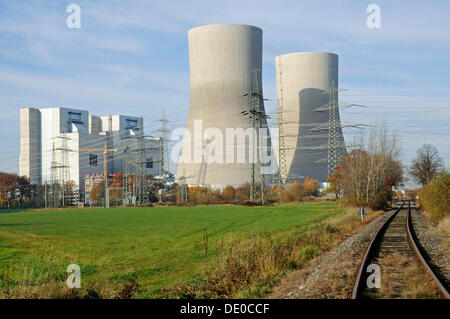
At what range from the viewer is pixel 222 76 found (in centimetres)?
3631

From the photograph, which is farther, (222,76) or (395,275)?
(222,76)

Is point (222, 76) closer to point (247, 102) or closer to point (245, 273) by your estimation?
point (247, 102)

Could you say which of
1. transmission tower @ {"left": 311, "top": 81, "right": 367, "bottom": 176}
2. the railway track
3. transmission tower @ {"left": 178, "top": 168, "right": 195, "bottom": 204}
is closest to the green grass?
the railway track

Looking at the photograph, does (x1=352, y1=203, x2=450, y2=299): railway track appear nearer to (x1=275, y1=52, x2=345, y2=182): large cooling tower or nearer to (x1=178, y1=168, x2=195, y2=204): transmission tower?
(x1=178, y1=168, x2=195, y2=204): transmission tower

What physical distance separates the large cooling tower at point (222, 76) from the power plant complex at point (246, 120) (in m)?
0.08

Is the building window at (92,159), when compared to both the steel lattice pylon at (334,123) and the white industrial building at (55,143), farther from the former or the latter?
the steel lattice pylon at (334,123)

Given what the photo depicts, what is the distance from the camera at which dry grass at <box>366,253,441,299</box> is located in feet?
16.8

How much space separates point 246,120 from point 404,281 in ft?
104

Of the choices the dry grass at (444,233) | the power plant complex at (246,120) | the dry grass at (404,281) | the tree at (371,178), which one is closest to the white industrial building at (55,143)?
the power plant complex at (246,120)

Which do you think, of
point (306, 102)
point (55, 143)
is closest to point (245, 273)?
point (306, 102)

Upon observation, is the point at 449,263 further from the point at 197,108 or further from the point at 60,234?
the point at 197,108

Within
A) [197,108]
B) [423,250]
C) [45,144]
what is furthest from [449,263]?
[45,144]

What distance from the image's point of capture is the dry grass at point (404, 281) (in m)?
5.11

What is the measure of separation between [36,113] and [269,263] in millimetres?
68821
